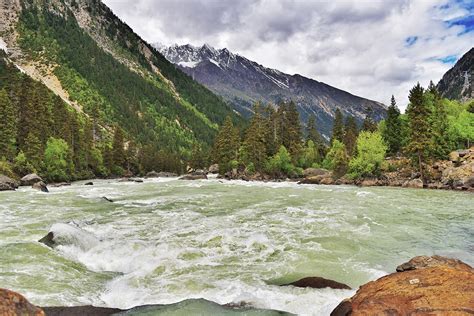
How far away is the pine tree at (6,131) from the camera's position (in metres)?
63.3

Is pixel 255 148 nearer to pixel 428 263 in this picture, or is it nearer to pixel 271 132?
pixel 271 132

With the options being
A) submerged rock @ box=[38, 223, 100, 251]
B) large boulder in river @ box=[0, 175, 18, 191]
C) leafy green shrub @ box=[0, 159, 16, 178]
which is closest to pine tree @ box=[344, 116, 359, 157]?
large boulder in river @ box=[0, 175, 18, 191]

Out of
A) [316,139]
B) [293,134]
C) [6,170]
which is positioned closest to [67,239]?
[6,170]

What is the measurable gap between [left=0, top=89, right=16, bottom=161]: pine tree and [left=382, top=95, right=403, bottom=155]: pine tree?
242ft

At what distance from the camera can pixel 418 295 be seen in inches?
281

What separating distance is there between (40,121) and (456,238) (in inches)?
3192

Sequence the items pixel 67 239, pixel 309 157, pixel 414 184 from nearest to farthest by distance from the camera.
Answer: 1. pixel 67 239
2. pixel 414 184
3. pixel 309 157

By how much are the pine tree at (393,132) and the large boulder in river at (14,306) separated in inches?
3096

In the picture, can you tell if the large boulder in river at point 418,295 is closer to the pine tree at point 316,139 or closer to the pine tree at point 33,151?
the pine tree at point 33,151

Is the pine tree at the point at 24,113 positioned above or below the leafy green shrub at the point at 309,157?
above

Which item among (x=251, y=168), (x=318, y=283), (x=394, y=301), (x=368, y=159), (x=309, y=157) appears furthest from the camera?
(x=309, y=157)

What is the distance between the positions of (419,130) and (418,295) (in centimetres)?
5771

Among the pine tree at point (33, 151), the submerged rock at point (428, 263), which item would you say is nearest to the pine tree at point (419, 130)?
the submerged rock at point (428, 263)

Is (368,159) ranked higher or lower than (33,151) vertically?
lower
